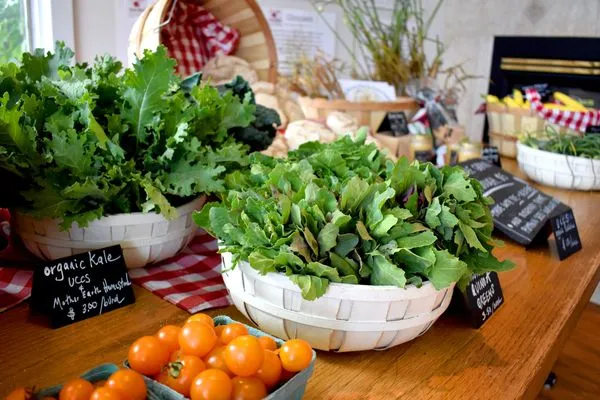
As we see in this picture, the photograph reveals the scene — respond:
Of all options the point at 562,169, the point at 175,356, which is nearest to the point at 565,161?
the point at 562,169

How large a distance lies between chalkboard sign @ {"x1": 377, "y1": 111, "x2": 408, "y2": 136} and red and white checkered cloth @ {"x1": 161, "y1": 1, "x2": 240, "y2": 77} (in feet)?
1.81

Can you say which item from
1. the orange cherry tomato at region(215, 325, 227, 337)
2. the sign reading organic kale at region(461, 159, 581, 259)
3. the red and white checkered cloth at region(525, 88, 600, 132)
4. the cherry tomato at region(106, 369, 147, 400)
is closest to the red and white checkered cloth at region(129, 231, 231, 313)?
the orange cherry tomato at region(215, 325, 227, 337)

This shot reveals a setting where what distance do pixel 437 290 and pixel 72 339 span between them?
514 millimetres

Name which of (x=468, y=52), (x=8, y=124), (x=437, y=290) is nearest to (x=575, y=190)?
(x=437, y=290)

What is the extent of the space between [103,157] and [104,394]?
46cm

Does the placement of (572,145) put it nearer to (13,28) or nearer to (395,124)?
(395,124)

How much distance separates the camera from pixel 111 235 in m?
0.89

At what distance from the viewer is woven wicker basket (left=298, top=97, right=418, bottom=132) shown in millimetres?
1784

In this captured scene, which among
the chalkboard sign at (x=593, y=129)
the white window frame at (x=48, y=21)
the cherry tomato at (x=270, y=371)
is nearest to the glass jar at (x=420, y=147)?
the chalkboard sign at (x=593, y=129)

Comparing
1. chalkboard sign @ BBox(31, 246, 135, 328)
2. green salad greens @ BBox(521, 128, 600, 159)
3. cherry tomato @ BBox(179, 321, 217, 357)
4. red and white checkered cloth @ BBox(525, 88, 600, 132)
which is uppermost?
red and white checkered cloth @ BBox(525, 88, 600, 132)

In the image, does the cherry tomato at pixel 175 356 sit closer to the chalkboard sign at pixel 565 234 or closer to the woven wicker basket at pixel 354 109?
the chalkboard sign at pixel 565 234

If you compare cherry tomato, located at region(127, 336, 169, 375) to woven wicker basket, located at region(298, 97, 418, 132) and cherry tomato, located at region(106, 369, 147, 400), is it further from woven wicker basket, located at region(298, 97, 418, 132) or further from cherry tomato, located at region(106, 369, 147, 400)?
woven wicker basket, located at region(298, 97, 418, 132)

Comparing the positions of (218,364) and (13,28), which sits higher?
(13,28)

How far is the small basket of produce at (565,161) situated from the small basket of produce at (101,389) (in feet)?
5.09
